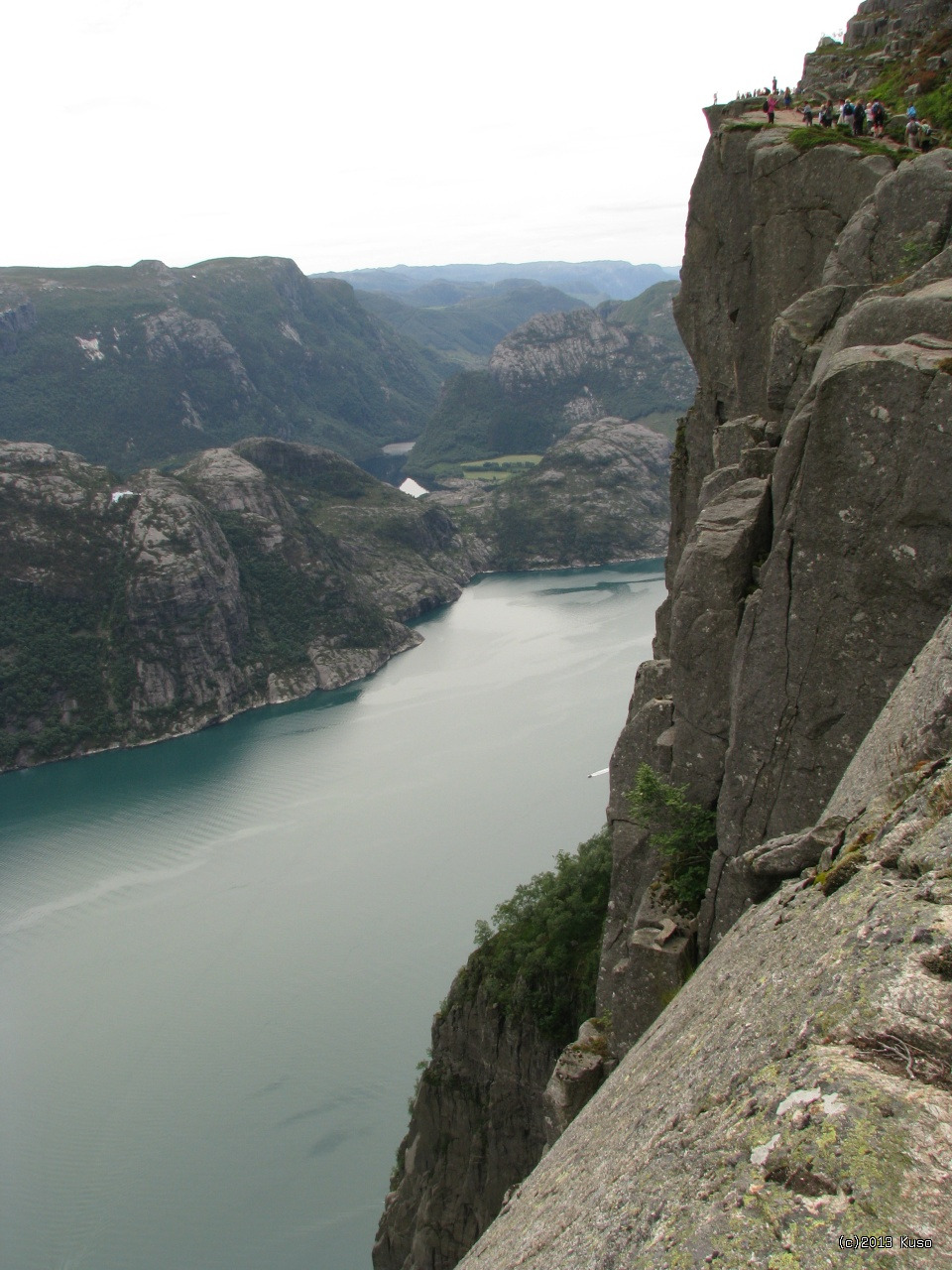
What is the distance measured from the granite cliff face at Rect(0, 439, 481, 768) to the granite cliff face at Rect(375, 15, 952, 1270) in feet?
321

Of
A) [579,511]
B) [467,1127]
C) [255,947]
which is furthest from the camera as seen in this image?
[579,511]

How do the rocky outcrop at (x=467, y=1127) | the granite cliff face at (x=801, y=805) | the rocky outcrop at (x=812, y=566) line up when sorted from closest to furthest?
the granite cliff face at (x=801, y=805) < the rocky outcrop at (x=812, y=566) < the rocky outcrop at (x=467, y=1127)

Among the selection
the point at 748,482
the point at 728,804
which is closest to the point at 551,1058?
the point at 728,804

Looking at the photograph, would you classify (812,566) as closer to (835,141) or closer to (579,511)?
(835,141)

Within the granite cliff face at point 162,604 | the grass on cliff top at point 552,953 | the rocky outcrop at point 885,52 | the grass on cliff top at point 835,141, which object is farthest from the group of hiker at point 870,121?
the granite cliff face at point 162,604

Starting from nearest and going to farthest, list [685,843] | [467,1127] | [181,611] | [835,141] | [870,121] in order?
[685,843] → [835,141] → [870,121] → [467,1127] → [181,611]

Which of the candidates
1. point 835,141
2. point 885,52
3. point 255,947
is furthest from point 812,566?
point 255,947

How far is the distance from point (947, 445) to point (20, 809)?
89.7 meters

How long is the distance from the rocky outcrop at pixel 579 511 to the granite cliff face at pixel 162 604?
34.4 m

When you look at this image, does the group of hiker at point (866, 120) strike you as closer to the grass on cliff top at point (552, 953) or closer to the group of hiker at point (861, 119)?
the group of hiker at point (861, 119)

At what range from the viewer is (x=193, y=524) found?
126750 millimetres

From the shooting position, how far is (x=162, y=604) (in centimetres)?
12025

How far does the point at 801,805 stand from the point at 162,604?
115251mm

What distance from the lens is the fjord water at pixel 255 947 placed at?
39875 mm
